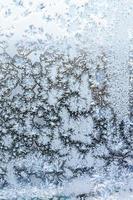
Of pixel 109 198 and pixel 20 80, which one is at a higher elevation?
pixel 20 80

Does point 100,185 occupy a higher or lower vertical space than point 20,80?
lower

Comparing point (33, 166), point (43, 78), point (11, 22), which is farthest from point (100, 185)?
point (11, 22)

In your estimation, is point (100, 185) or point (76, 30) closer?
point (76, 30)

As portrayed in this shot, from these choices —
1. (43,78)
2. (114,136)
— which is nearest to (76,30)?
(43,78)

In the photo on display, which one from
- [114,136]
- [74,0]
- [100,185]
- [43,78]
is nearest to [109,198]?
[100,185]

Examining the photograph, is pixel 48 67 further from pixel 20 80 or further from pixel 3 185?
pixel 3 185

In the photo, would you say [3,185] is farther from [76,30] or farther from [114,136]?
[76,30]

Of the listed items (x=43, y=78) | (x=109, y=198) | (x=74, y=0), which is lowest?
(x=109, y=198)

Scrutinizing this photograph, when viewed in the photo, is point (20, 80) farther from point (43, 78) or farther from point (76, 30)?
point (76, 30)
